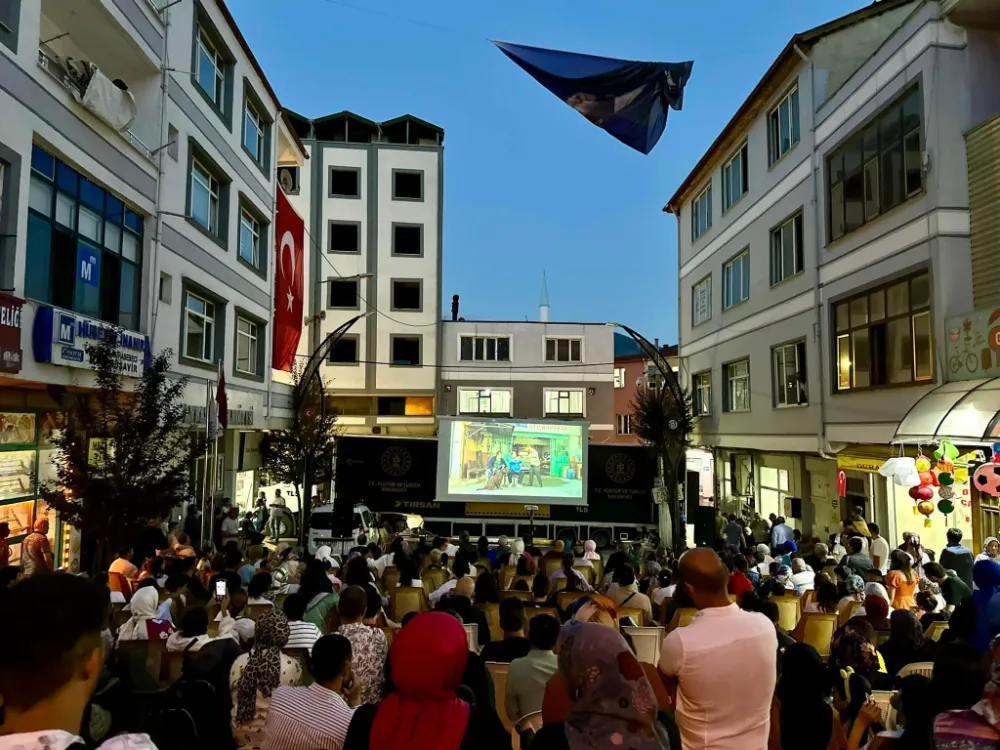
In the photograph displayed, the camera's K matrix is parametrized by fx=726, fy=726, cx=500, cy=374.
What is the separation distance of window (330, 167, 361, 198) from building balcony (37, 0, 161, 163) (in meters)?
20.6

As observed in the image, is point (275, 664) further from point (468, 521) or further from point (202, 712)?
point (468, 521)

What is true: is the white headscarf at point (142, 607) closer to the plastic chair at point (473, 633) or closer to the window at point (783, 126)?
the plastic chair at point (473, 633)

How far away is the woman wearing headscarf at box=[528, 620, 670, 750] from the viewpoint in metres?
2.42

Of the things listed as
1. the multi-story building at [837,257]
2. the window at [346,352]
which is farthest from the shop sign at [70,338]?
the window at [346,352]

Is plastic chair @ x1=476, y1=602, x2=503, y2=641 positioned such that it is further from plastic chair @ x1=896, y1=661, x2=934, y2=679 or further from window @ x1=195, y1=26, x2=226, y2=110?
window @ x1=195, y1=26, x2=226, y2=110

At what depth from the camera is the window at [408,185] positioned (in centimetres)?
3453

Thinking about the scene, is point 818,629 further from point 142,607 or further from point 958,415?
point 142,607

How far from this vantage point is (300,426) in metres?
22.2

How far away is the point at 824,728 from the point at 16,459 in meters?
12.1

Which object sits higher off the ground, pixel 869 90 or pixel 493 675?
pixel 869 90

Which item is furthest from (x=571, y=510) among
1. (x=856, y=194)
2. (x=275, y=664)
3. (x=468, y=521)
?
(x=275, y=664)

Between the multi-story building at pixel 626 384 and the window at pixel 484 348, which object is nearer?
the window at pixel 484 348

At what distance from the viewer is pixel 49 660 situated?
201cm

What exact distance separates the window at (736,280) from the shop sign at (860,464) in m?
6.51
